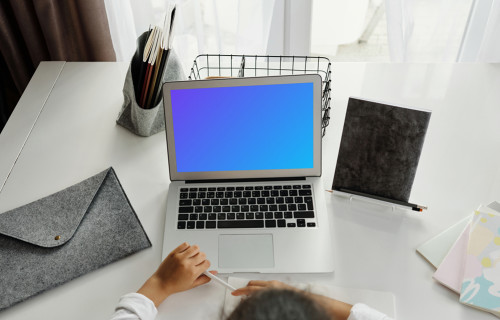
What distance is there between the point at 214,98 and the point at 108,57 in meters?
0.74

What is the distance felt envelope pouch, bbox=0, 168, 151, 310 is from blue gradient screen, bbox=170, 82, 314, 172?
15 centimetres

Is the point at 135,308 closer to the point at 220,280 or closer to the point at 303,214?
the point at 220,280

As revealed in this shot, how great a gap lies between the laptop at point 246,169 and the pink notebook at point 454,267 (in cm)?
18

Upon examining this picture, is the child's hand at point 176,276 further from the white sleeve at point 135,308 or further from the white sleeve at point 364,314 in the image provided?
the white sleeve at point 364,314

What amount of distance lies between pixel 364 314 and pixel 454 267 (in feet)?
0.59

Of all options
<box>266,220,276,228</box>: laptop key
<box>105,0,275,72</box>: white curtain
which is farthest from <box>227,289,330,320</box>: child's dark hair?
<box>105,0,275,72</box>: white curtain

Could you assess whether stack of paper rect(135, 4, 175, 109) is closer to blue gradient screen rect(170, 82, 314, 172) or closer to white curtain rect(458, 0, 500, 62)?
blue gradient screen rect(170, 82, 314, 172)

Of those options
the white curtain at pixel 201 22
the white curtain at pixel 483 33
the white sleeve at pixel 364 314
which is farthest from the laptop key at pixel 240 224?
the white curtain at pixel 483 33

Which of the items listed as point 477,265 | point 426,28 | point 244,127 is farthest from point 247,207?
point 426,28

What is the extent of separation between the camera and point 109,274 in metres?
0.74

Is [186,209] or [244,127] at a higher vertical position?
[244,127]

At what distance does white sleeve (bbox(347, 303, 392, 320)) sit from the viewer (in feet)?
2.16

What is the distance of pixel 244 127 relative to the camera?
830 millimetres

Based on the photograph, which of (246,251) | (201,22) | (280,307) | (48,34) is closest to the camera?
(280,307)
